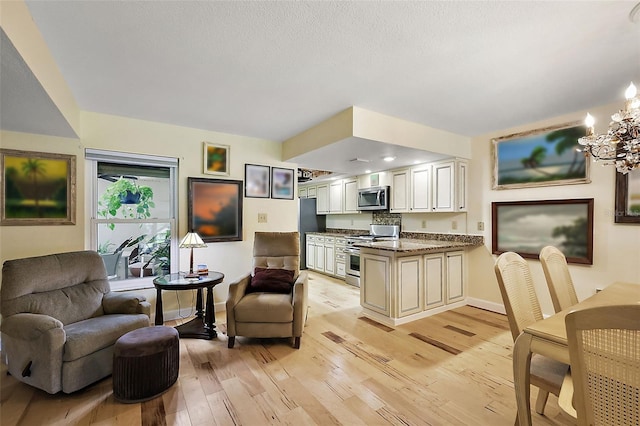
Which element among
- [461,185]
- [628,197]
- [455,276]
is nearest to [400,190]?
[461,185]

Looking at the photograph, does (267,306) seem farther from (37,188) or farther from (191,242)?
(37,188)

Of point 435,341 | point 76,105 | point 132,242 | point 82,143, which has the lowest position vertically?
point 435,341

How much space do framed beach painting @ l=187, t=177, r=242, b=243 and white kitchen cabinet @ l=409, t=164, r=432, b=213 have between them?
2.64 m

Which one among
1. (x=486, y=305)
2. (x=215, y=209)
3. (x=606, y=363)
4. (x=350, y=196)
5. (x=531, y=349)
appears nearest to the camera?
(x=606, y=363)

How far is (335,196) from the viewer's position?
624 cm

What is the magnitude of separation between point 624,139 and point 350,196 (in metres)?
4.36

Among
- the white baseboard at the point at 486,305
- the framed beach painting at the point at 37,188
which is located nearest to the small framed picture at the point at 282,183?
the framed beach painting at the point at 37,188

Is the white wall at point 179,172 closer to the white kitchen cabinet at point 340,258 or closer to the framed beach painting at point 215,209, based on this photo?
the framed beach painting at point 215,209

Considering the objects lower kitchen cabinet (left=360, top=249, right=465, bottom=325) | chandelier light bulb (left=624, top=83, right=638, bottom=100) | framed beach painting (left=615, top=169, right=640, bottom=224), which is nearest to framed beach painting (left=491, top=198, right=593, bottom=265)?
framed beach painting (left=615, top=169, right=640, bottom=224)

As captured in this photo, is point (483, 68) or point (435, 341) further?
point (435, 341)

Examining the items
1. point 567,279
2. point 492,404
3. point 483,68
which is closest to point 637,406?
point 492,404

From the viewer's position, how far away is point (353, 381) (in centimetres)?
218

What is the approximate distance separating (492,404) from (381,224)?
369cm

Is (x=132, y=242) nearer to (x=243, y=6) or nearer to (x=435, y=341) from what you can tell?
(x=243, y=6)
